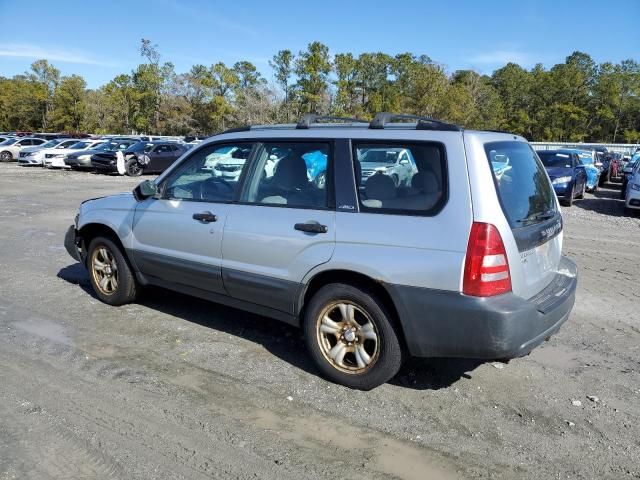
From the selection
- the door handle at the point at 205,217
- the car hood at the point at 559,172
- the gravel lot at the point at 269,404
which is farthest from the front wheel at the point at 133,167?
the door handle at the point at 205,217

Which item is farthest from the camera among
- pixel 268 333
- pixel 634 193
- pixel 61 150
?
pixel 61 150

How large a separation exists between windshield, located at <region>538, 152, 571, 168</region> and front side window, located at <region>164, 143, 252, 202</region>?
1319 centimetres

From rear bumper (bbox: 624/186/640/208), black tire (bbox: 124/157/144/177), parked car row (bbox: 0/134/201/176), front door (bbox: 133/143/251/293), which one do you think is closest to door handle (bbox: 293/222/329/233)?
front door (bbox: 133/143/251/293)

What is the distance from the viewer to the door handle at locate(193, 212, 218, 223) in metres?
4.41

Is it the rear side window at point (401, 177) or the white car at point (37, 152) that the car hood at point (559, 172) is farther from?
the white car at point (37, 152)

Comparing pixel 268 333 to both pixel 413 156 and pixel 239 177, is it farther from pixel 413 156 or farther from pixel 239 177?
pixel 413 156

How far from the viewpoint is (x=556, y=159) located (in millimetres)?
15922

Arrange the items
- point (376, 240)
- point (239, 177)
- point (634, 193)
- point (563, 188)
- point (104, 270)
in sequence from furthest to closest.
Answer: point (563, 188), point (634, 193), point (104, 270), point (239, 177), point (376, 240)

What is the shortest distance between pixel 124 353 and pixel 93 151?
25069mm

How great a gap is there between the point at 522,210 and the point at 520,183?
0.81 ft

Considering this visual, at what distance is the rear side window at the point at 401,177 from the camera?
3.43m

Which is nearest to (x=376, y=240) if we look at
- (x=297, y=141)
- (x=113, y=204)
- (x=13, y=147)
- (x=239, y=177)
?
(x=297, y=141)

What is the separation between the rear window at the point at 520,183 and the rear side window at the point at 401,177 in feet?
1.17

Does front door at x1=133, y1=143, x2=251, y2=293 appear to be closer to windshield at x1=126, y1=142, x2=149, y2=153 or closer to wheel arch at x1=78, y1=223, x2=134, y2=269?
Result: wheel arch at x1=78, y1=223, x2=134, y2=269
